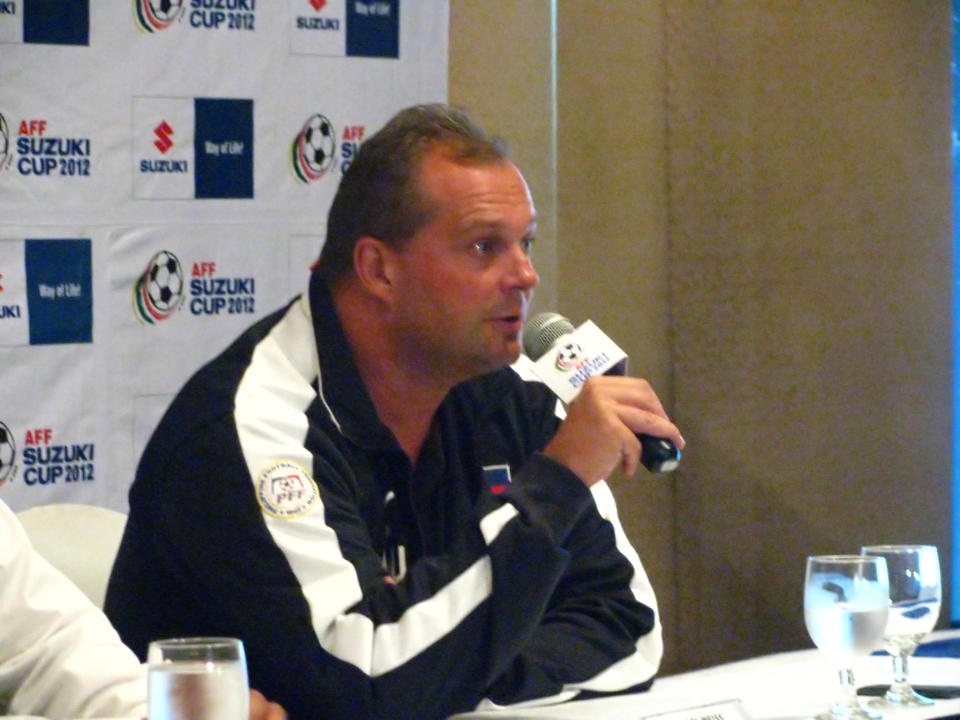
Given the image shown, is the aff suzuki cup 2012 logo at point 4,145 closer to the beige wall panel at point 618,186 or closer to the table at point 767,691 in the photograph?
the beige wall panel at point 618,186

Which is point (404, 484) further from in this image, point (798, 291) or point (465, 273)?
point (798, 291)

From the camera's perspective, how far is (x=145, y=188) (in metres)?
3.45

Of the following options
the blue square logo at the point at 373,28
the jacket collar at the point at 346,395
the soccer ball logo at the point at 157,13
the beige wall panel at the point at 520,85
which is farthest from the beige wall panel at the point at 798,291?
the jacket collar at the point at 346,395

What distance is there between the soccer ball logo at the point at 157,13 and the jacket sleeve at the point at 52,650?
2006mm

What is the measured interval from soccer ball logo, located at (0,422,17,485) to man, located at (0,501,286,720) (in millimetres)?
1606

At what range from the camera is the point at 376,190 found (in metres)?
1.93

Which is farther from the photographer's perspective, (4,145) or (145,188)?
(145,188)

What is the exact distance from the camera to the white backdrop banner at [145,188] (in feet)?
10.7

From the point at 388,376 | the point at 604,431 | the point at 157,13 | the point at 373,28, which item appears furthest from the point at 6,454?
the point at 604,431

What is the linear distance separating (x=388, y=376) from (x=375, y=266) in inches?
6.0

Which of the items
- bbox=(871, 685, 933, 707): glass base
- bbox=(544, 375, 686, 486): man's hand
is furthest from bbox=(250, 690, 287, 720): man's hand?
bbox=(871, 685, 933, 707): glass base

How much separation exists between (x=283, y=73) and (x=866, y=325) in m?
1.93

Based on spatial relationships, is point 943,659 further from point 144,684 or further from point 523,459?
point 144,684

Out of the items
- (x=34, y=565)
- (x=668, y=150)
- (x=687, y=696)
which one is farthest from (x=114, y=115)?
(x=687, y=696)
